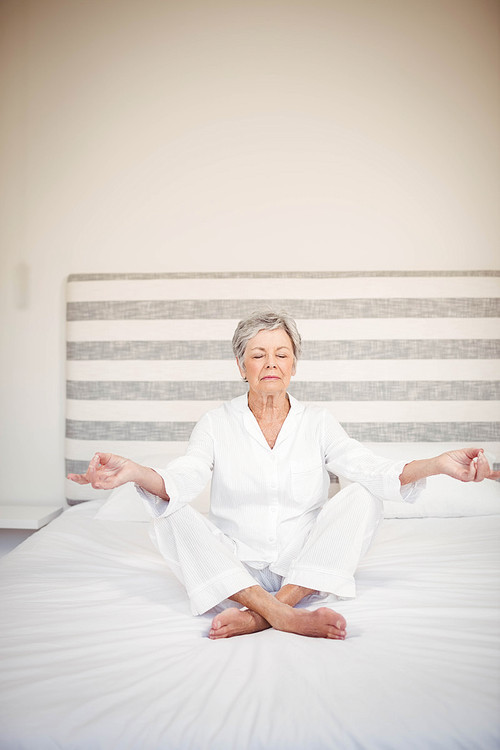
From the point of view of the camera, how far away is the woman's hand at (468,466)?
58.6 inches

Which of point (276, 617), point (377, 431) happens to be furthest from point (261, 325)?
point (377, 431)

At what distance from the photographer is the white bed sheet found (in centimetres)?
94

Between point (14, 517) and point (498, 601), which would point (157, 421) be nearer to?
point (14, 517)

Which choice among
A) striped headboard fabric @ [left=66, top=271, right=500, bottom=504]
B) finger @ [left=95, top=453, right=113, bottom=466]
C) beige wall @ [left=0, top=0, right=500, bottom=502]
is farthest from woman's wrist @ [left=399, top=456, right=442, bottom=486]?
beige wall @ [left=0, top=0, right=500, bottom=502]

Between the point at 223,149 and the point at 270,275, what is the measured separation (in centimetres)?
71

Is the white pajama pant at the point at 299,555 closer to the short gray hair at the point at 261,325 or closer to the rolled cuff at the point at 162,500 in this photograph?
the rolled cuff at the point at 162,500

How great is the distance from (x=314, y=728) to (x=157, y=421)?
83.8 inches

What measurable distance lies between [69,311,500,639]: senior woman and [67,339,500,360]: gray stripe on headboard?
3.07 ft

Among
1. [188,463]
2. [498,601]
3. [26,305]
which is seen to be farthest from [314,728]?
[26,305]

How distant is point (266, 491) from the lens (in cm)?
182

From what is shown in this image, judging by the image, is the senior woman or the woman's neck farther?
the woman's neck

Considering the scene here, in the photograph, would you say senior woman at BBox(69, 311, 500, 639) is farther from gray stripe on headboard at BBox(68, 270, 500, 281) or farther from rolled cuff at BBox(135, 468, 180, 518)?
gray stripe on headboard at BBox(68, 270, 500, 281)

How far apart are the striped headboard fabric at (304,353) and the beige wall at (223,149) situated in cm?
16

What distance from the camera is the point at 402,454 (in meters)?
2.62
